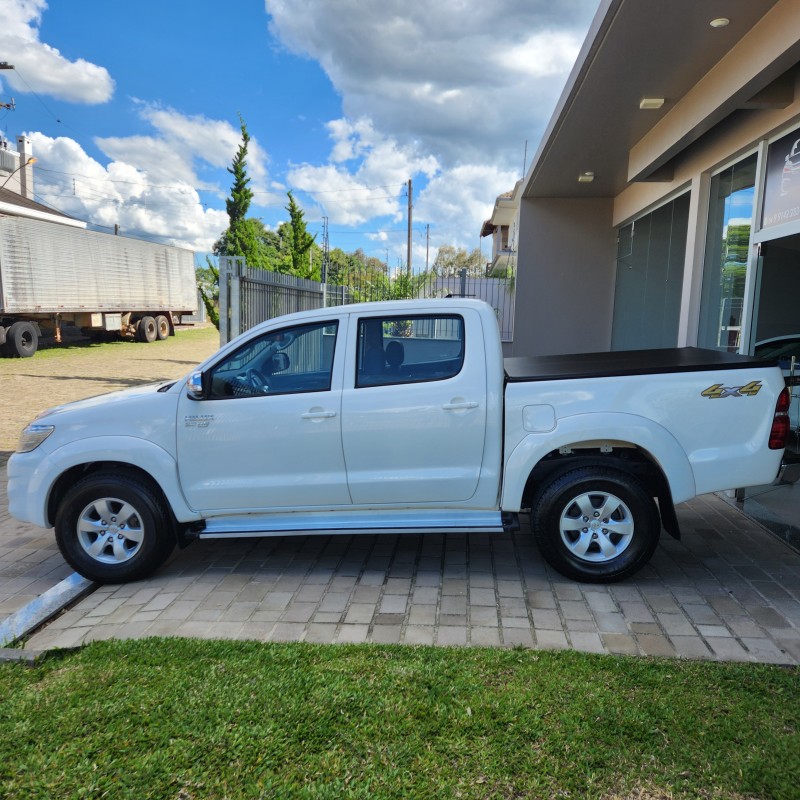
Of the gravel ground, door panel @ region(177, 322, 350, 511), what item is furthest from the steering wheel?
the gravel ground

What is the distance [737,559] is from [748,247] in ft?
10.9

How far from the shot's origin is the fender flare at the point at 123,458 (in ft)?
14.7

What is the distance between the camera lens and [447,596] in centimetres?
431

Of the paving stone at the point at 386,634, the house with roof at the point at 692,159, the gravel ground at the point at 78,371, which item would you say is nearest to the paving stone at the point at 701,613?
the paving stone at the point at 386,634

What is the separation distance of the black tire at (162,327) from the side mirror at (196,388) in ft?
82.4

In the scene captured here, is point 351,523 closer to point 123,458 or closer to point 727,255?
point 123,458

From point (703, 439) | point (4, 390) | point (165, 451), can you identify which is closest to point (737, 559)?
point (703, 439)

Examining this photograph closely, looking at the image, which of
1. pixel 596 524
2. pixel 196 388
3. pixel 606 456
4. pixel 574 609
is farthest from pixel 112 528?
pixel 606 456

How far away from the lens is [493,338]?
4.42 m

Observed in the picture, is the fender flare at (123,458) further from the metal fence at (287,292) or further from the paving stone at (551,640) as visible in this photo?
the metal fence at (287,292)

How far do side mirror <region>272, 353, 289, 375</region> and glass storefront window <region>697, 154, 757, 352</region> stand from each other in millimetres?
4632

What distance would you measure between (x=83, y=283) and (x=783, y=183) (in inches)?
842

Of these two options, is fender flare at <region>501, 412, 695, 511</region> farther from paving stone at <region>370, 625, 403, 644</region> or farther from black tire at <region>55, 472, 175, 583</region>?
black tire at <region>55, 472, 175, 583</region>

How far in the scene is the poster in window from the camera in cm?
560
